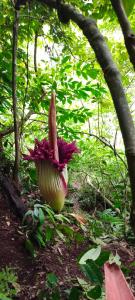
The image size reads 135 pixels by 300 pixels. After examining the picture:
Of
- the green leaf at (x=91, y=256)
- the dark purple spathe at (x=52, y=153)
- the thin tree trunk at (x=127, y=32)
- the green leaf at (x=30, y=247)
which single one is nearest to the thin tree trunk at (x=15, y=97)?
the green leaf at (x=30, y=247)

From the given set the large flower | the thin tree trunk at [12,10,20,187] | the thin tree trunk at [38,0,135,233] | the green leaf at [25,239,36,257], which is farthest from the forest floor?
the thin tree trunk at [38,0,135,233]

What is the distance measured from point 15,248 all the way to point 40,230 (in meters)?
0.12

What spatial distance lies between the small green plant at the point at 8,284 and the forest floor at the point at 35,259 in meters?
0.03

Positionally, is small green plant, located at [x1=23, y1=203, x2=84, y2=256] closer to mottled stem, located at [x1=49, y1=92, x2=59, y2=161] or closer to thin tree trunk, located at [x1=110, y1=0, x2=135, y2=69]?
mottled stem, located at [x1=49, y1=92, x2=59, y2=161]

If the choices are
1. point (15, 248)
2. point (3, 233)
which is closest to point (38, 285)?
point (15, 248)

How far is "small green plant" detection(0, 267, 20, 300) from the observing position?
97 centimetres

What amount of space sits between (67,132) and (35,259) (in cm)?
99

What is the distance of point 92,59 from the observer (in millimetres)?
2355

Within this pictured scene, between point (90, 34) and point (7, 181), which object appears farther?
point (7, 181)

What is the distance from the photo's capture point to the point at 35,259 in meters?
→ 1.23

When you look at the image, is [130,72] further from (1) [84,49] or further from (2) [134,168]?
(2) [134,168]

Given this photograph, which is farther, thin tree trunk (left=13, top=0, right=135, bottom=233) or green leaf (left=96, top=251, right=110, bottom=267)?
green leaf (left=96, top=251, right=110, bottom=267)

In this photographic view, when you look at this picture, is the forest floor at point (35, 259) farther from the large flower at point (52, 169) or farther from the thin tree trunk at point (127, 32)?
the thin tree trunk at point (127, 32)

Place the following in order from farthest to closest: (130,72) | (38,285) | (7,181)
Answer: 1. (130,72)
2. (7,181)
3. (38,285)
